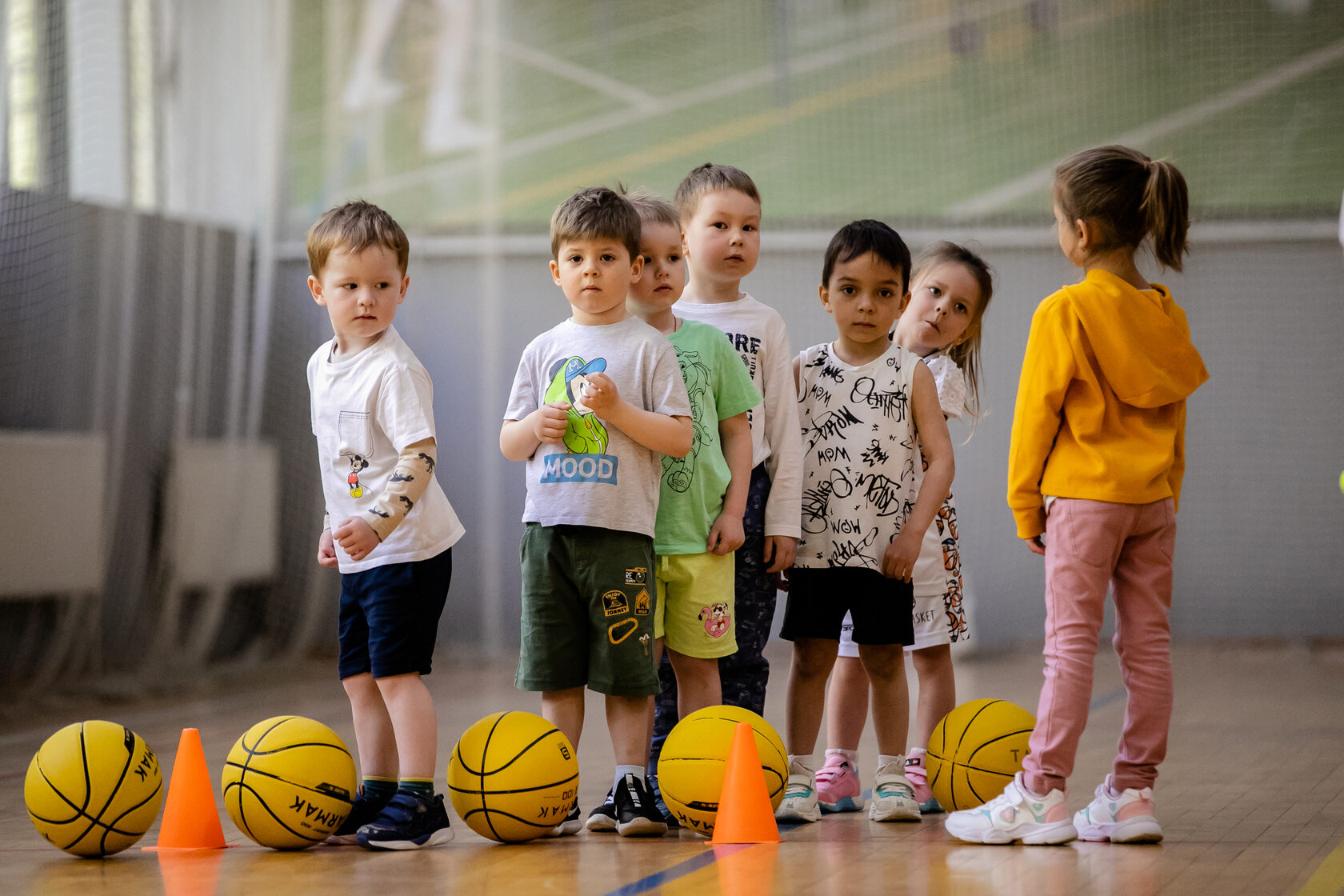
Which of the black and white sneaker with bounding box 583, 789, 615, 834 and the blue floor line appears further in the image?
the black and white sneaker with bounding box 583, 789, 615, 834

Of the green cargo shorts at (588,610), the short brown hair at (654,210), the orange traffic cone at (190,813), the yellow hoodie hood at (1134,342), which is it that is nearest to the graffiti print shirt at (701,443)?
the green cargo shorts at (588,610)

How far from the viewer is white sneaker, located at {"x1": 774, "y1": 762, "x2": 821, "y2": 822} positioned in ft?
8.26

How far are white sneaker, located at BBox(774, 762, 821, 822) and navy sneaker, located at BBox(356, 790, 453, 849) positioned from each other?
0.63 metres

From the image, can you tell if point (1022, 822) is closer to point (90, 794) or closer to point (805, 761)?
point (805, 761)

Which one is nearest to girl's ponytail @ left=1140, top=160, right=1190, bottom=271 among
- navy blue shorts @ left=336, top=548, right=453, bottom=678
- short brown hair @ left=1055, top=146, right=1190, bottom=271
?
short brown hair @ left=1055, top=146, right=1190, bottom=271

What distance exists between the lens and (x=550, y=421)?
2326mm

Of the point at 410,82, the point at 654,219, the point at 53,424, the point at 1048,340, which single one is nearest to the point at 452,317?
the point at 410,82

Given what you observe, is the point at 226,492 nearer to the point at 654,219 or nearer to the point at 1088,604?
the point at 654,219

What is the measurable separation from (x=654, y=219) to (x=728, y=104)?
4402 mm

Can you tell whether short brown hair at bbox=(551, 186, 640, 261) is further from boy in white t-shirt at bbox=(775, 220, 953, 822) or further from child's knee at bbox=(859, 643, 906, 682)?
child's knee at bbox=(859, 643, 906, 682)

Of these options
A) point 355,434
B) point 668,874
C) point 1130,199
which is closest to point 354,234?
point 355,434

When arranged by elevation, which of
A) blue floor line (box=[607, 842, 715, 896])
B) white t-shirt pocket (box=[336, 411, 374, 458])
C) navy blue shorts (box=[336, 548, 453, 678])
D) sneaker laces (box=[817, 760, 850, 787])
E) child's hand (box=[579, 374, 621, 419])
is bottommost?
blue floor line (box=[607, 842, 715, 896])

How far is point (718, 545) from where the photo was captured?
246 cm

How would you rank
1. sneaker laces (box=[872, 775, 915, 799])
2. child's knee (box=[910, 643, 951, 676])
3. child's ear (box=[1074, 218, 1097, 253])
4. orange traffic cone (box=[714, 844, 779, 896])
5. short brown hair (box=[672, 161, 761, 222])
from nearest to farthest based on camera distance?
orange traffic cone (box=[714, 844, 779, 896]) → child's ear (box=[1074, 218, 1097, 253]) → sneaker laces (box=[872, 775, 915, 799]) → short brown hair (box=[672, 161, 761, 222]) → child's knee (box=[910, 643, 951, 676])
